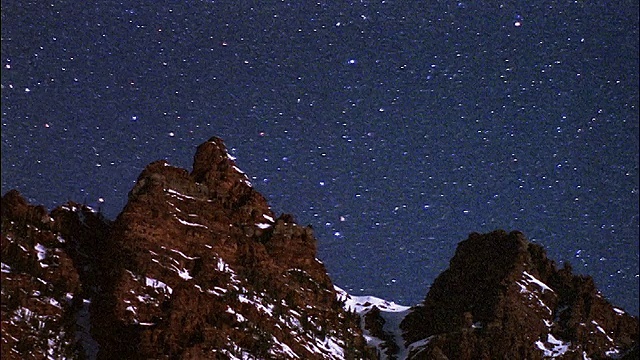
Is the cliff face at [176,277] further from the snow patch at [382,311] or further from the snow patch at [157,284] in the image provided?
the snow patch at [382,311]

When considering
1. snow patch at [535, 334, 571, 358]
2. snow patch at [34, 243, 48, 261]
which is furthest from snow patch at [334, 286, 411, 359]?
snow patch at [34, 243, 48, 261]

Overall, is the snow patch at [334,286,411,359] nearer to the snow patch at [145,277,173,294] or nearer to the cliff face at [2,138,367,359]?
the cliff face at [2,138,367,359]

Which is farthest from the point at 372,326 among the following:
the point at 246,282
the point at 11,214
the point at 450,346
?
the point at 11,214

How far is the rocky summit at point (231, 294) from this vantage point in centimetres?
6091

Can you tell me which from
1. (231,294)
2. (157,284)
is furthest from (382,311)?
(157,284)

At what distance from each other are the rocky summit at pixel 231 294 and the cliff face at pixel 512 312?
0.72 feet

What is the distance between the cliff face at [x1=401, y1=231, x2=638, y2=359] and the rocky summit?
221mm

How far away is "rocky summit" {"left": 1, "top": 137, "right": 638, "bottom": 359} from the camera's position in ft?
200

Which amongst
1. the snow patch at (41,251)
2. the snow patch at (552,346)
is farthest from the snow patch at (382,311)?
the snow patch at (41,251)

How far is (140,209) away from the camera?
7300cm

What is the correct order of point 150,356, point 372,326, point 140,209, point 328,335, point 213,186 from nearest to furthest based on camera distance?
point 150,356 < point 140,209 < point 328,335 < point 213,186 < point 372,326

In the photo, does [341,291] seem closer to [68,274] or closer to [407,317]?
[407,317]

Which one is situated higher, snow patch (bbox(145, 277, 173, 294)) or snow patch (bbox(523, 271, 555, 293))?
snow patch (bbox(523, 271, 555, 293))

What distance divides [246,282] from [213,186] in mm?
15447
